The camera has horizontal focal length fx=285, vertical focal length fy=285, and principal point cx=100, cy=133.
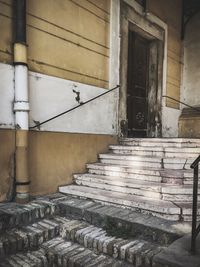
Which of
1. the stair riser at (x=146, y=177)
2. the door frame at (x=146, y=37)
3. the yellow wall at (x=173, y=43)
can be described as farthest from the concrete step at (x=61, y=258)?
the yellow wall at (x=173, y=43)

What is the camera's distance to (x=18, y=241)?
300 cm

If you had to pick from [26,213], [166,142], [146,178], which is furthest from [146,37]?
[26,213]

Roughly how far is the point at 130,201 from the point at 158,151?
1403 millimetres

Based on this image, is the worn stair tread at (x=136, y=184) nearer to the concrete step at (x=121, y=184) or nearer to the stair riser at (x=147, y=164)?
the concrete step at (x=121, y=184)

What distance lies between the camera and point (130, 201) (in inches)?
145

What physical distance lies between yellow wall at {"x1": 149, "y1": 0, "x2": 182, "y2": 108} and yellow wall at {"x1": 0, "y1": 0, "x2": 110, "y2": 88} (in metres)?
2.64

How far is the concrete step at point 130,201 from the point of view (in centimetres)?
334

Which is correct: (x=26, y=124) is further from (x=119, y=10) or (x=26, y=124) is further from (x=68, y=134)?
A: (x=119, y=10)

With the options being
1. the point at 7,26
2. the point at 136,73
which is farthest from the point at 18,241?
the point at 136,73

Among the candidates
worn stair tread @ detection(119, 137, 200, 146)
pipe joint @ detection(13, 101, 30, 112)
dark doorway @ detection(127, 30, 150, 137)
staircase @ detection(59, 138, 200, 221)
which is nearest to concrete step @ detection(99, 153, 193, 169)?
staircase @ detection(59, 138, 200, 221)

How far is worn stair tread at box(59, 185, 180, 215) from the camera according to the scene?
3390 mm

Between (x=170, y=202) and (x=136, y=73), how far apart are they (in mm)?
4035

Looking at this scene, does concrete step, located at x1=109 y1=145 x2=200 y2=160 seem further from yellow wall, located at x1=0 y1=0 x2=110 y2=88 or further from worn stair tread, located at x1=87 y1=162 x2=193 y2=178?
yellow wall, located at x1=0 y1=0 x2=110 y2=88

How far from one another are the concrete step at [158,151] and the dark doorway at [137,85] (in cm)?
134
